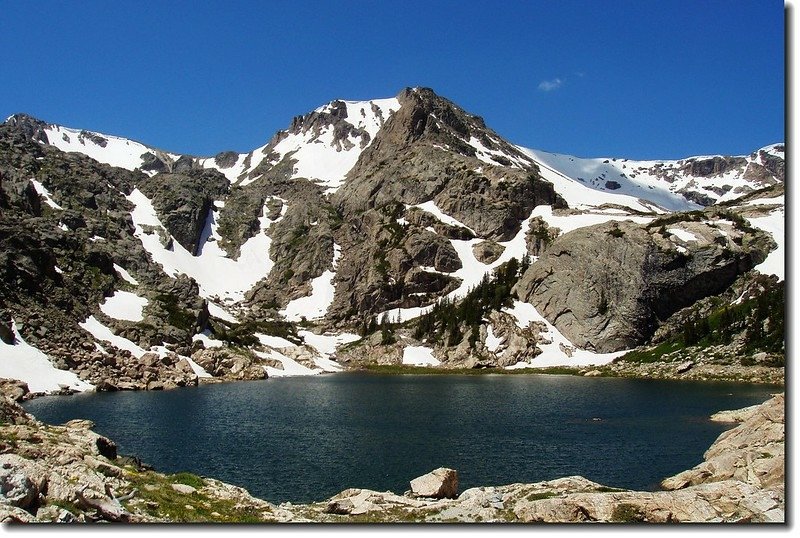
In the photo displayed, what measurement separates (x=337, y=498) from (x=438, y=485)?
602cm

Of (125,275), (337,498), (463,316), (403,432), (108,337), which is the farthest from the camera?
(463,316)

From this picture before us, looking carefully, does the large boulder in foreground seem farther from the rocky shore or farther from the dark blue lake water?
the dark blue lake water

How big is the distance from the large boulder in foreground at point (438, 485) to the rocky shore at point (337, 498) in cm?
7

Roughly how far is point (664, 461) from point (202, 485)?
3475 centimetres

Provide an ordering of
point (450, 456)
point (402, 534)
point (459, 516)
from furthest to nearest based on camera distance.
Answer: point (450, 456) → point (459, 516) → point (402, 534)

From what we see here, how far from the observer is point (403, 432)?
6134 centimetres

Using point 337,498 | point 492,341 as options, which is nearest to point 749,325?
point 492,341

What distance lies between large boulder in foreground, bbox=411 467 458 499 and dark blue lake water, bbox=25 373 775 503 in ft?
11.5

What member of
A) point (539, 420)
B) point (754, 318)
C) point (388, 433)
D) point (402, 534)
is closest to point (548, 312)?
point (754, 318)

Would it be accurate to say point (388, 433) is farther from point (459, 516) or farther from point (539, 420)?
point (459, 516)

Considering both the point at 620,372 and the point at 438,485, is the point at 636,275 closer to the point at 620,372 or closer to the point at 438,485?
the point at 620,372

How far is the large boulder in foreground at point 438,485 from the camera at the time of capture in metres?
34.2

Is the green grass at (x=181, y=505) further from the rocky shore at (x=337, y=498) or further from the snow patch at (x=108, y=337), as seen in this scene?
the snow patch at (x=108, y=337)

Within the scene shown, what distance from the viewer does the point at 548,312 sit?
179750 mm
